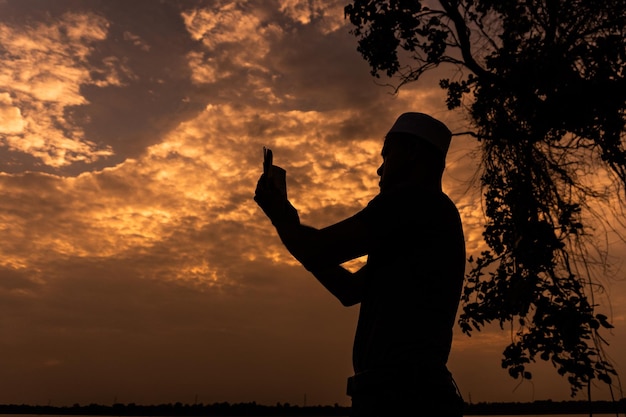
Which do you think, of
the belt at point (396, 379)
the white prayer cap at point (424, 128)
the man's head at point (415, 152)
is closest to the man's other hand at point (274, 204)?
the man's head at point (415, 152)

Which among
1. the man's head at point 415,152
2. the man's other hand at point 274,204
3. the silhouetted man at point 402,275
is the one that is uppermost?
the man's head at point 415,152

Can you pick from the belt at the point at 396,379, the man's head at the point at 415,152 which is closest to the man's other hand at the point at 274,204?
the man's head at the point at 415,152

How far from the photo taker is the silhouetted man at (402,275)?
2.25 meters

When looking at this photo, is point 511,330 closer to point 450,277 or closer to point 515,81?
point 515,81

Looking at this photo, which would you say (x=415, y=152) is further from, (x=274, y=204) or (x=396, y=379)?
(x=396, y=379)

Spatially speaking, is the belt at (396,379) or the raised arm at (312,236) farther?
the raised arm at (312,236)

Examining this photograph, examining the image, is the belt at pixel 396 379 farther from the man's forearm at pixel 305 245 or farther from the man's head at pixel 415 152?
the man's head at pixel 415 152

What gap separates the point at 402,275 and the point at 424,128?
672 mm

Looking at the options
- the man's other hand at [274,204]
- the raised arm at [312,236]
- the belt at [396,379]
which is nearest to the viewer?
the belt at [396,379]

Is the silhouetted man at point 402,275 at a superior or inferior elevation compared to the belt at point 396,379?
superior

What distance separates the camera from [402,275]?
2.36 metres

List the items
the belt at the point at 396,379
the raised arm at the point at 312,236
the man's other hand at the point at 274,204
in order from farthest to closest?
the man's other hand at the point at 274,204 → the raised arm at the point at 312,236 → the belt at the point at 396,379

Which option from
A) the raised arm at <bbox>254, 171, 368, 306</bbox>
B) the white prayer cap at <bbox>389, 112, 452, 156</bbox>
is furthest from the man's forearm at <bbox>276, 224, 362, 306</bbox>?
the white prayer cap at <bbox>389, 112, 452, 156</bbox>

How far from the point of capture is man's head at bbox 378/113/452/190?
2607mm
